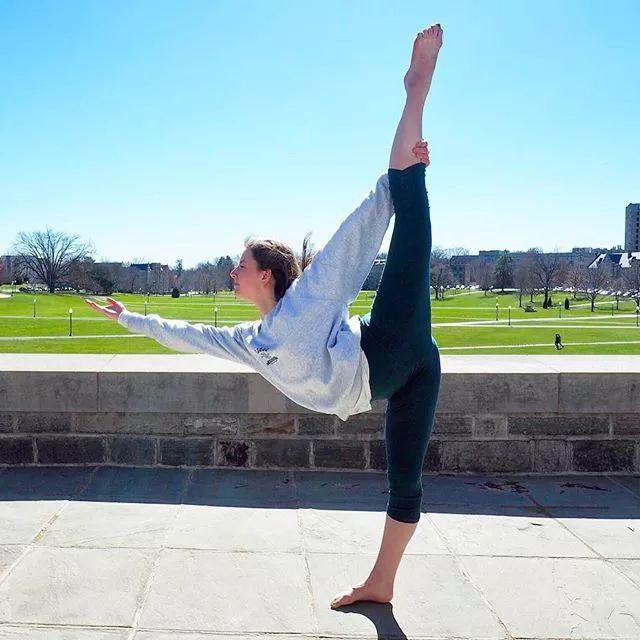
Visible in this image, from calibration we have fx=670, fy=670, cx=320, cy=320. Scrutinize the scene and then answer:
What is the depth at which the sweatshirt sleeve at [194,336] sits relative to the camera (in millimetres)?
2420

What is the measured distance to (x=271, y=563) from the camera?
2912 mm

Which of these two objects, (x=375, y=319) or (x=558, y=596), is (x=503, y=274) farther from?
(x=375, y=319)

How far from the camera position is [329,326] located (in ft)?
7.39

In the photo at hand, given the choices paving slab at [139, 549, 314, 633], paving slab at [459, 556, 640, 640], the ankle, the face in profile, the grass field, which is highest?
the face in profile

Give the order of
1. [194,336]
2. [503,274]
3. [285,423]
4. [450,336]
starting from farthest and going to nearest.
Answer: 1. [503,274]
2. [450,336]
3. [285,423]
4. [194,336]

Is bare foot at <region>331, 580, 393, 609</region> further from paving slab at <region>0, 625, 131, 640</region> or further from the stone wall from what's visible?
the stone wall

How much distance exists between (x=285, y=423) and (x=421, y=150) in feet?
8.49

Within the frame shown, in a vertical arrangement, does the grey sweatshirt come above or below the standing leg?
below

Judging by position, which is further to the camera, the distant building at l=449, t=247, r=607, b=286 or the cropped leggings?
the distant building at l=449, t=247, r=607, b=286

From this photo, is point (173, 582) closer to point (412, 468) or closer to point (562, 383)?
point (412, 468)

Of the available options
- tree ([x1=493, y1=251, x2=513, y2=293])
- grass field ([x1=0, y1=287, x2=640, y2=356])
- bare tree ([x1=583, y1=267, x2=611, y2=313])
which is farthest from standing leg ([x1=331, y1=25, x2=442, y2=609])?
tree ([x1=493, y1=251, x2=513, y2=293])

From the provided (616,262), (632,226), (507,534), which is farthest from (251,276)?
(632,226)

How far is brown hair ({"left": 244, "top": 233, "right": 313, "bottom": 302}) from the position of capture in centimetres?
246

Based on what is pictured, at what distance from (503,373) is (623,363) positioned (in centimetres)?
103
